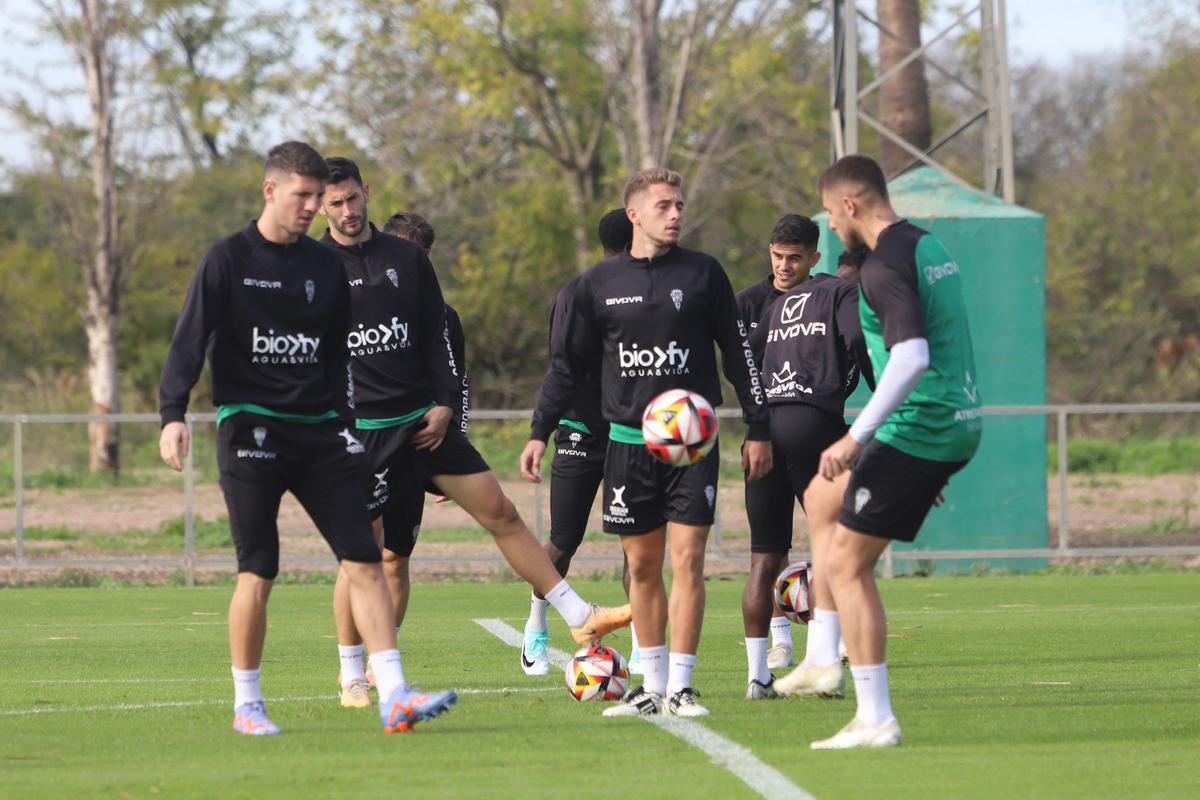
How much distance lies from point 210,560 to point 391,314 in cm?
960

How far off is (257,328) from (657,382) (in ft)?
5.69

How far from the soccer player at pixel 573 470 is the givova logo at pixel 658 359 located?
73.7 inches

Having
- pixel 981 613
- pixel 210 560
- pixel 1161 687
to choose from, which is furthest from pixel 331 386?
pixel 210 560

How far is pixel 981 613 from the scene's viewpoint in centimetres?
1378

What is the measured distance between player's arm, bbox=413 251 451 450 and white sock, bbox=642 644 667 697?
1.46 meters

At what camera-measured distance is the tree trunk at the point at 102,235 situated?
31.2 m

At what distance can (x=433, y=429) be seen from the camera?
8.57 m

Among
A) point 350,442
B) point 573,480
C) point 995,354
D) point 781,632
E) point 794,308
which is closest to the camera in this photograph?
point 350,442

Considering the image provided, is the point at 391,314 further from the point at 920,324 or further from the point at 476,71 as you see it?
the point at 476,71

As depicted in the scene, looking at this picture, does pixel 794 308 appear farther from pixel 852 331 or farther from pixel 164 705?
pixel 164 705

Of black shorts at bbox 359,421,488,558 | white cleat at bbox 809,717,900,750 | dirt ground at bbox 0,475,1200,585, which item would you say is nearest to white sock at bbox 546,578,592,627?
black shorts at bbox 359,421,488,558

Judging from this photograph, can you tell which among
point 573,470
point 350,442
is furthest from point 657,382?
point 573,470

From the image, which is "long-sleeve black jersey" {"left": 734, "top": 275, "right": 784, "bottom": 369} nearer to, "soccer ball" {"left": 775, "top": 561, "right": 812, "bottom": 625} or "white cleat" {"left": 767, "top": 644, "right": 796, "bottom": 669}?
"soccer ball" {"left": 775, "top": 561, "right": 812, "bottom": 625}

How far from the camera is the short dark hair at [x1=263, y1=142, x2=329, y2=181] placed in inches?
285
